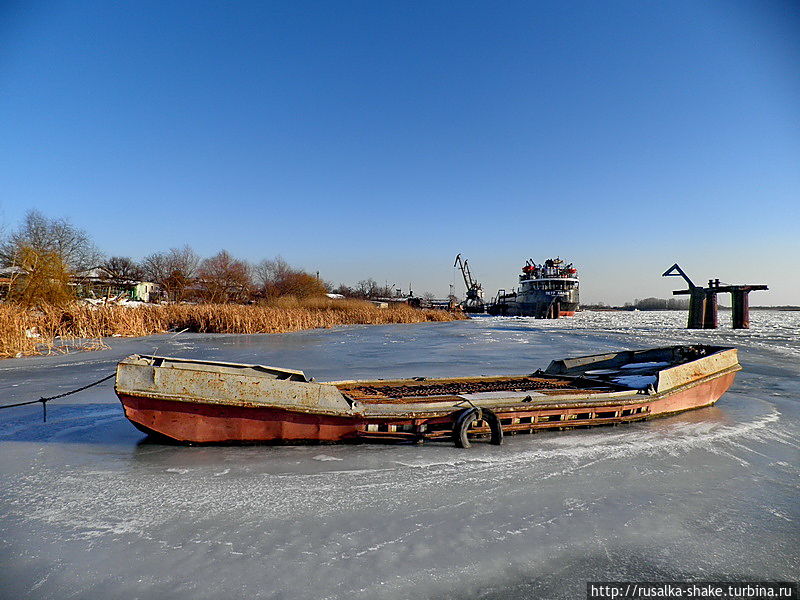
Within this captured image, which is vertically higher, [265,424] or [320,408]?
[320,408]

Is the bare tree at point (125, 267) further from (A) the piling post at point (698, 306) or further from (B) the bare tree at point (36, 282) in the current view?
(A) the piling post at point (698, 306)

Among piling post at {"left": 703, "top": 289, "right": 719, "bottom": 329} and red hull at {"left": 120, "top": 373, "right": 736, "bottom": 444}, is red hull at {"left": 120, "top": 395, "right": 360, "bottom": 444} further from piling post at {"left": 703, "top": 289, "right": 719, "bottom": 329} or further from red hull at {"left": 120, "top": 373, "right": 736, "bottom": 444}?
piling post at {"left": 703, "top": 289, "right": 719, "bottom": 329}

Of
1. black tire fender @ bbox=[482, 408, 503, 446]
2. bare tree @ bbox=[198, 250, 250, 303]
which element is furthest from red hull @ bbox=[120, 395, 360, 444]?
bare tree @ bbox=[198, 250, 250, 303]

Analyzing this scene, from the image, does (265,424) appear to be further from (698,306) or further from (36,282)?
(698,306)

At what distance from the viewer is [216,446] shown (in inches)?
180

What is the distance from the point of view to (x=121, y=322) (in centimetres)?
1816

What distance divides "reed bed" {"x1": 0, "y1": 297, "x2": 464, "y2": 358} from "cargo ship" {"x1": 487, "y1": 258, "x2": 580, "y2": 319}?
28.2 metres

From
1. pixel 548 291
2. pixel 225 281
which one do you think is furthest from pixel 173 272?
pixel 548 291

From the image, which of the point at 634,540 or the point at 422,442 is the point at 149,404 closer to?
the point at 422,442

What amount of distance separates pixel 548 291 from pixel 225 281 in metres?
36.4

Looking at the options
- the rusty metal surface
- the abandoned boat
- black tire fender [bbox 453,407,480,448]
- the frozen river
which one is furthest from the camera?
the rusty metal surface

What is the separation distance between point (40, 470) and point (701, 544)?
497 cm

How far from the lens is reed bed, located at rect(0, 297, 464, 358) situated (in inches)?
487

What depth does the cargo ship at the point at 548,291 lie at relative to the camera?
5359 cm
